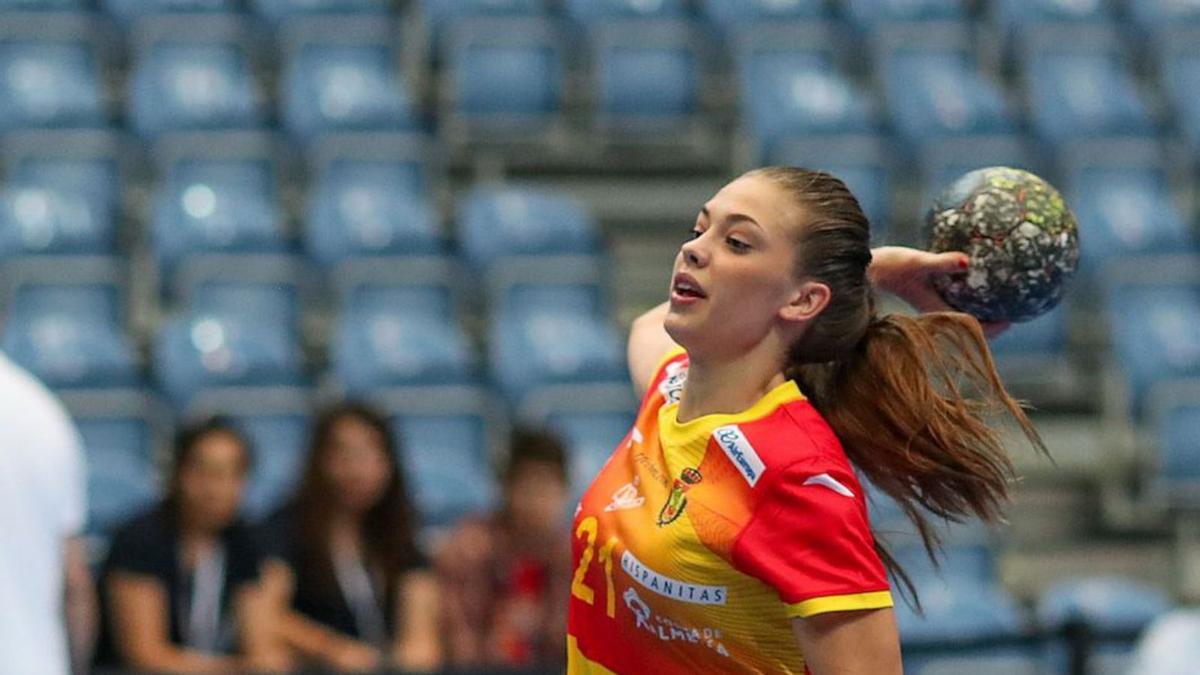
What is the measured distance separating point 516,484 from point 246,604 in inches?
31.8

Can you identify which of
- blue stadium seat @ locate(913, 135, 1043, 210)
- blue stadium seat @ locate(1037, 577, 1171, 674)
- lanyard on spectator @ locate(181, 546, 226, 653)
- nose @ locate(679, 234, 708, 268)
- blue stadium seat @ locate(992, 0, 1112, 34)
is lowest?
blue stadium seat @ locate(1037, 577, 1171, 674)

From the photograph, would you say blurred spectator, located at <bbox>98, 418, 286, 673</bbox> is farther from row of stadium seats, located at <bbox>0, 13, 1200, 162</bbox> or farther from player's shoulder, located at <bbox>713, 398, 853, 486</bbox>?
player's shoulder, located at <bbox>713, 398, 853, 486</bbox>

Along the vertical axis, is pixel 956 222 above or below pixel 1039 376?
above

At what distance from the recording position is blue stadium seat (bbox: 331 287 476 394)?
23.8ft

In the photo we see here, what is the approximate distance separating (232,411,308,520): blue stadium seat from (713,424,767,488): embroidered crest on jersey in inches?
155

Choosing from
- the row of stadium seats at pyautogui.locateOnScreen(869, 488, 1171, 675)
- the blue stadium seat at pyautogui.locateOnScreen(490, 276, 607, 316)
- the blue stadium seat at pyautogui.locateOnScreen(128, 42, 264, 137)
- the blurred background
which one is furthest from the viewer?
the blue stadium seat at pyautogui.locateOnScreen(128, 42, 264, 137)

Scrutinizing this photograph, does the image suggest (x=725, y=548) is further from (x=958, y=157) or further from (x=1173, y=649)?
(x=958, y=157)

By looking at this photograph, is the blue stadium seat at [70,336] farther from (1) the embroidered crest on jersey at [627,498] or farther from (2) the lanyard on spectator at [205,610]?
(1) the embroidered crest on jersey at [627,498]

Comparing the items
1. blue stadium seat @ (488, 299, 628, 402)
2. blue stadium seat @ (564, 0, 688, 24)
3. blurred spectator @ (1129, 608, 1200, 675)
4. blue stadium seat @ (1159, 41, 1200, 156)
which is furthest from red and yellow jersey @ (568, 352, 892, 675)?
blue stadium seat @ (1159, 41, 1200, 156)

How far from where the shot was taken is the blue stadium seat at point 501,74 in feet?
28.4

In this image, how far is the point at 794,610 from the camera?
2572 millimetres

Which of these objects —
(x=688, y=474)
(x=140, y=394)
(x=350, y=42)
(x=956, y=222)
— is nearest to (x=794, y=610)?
(x=688, y=474)

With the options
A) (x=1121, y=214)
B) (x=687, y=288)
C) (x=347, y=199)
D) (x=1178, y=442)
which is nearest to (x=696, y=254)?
(x=687, y=288)

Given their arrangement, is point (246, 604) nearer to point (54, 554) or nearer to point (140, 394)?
point (140, 394)
